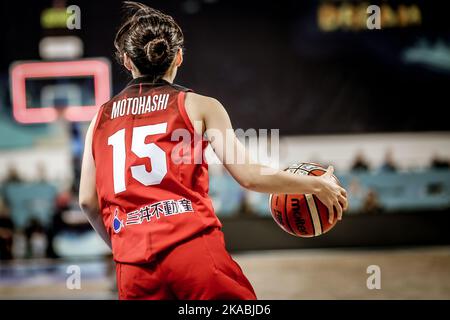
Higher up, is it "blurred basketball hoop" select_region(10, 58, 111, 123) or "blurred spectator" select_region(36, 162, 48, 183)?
"blurred basketball hoop" select_region(10, 58, 111, 123)

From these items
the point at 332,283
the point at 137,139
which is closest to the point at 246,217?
the point at 332,283

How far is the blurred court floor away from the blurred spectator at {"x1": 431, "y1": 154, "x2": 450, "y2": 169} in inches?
44.3

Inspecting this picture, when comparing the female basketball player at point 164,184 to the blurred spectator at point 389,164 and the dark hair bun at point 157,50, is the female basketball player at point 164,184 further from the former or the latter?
the blurred spectator at point 389,164

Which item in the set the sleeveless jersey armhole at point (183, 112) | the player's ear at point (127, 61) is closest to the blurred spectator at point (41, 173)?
the player's ear at point (127, 61)

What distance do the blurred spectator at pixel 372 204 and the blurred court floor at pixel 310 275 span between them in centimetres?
56

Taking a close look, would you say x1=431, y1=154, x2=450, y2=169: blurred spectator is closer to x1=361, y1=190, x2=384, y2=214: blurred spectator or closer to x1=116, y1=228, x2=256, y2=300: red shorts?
x1=361, y1=190, x2=384, y2=214: blurred spectator

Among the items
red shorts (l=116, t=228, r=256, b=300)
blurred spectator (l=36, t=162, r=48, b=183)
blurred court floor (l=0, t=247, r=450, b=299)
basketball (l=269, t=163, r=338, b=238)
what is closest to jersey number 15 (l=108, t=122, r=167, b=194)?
red shorts (l=116, t=228, r=256, b=300)

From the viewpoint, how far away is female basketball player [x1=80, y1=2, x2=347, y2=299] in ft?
6.35

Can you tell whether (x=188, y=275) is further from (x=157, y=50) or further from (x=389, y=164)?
(x=389, y=164)

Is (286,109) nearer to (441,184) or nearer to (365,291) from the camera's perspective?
(441,184)

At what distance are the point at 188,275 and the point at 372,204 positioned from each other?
6460 millimetres

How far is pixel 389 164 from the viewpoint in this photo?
26.3 feet

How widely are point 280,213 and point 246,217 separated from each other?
551cm

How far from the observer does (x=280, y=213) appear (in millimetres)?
2578
